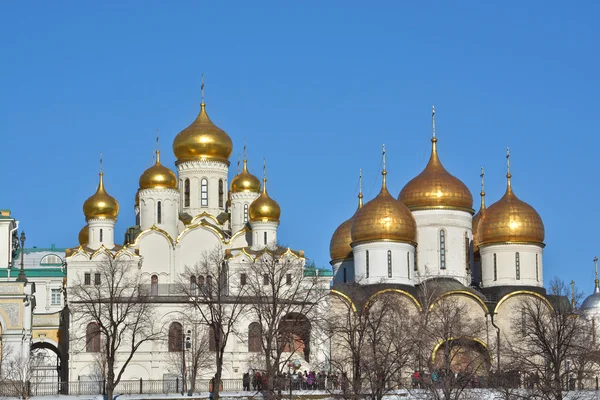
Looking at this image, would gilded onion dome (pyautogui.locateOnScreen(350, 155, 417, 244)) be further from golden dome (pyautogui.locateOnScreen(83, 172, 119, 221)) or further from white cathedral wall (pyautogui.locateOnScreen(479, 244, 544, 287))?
golden dome (pyautogui.locateOnScreen(83, 172, 119, 221))

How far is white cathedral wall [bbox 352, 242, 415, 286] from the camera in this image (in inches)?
2507

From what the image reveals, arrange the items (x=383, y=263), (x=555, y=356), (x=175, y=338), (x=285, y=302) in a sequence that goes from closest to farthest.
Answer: (x=555, y=356) → (x=285, y=302) → (x=175, y=338) → (x=383, y=263)

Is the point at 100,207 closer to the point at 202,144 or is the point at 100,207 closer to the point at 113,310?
the point at 202,144

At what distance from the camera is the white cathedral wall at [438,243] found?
6619 cm

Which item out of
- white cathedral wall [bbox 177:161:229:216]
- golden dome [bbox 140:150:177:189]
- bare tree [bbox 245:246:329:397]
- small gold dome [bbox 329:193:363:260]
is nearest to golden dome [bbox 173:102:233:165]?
white cathedral wall [bbox 177:161:229:216]

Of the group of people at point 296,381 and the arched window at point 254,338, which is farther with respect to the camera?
the arched window at point 254,338

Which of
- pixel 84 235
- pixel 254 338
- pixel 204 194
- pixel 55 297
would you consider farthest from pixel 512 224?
pixel 55 297

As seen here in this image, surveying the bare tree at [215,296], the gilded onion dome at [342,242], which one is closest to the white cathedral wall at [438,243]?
the gilded onion dome at [342,242]

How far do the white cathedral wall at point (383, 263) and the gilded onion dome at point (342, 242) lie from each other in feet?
15.3

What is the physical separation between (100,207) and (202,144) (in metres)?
6.22

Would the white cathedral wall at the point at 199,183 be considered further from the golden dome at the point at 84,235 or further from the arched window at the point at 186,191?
the golden dome at the point at 84,235

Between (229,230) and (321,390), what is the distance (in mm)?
17156

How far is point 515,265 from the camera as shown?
217 feet

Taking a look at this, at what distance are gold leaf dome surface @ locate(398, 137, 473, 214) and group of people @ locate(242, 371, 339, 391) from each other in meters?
12.6
